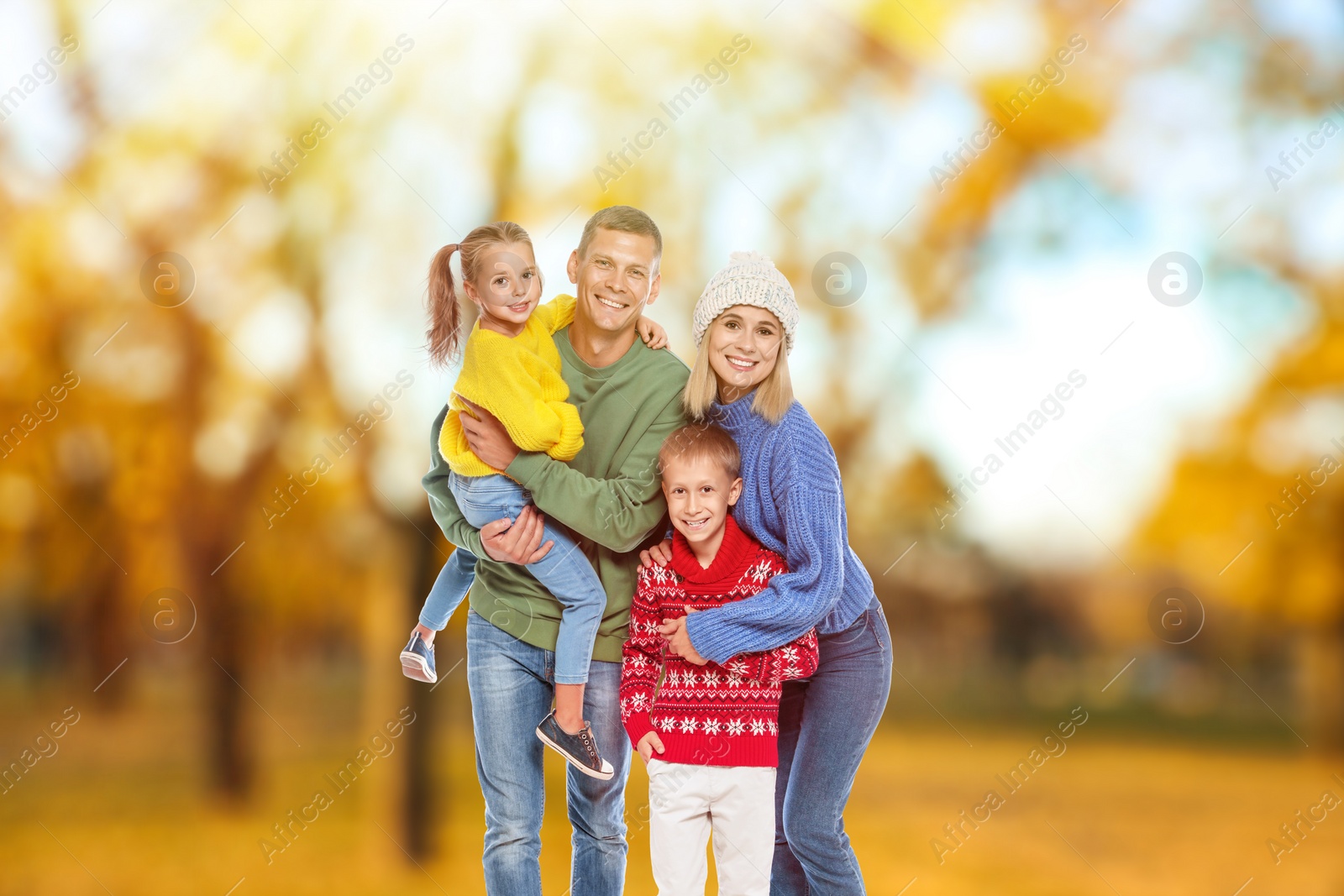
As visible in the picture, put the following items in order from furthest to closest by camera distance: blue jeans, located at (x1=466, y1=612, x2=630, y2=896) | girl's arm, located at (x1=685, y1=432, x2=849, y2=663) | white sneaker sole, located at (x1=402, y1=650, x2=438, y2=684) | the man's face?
white sneaker sole, located at (x1=402, y1=650, x2=438, y2=684) < blue jeans, located at (x1=466, y1=612, x2=630, y2=896) < the man's face < girl's arm, located at (x1=685, y1=432, x2=849, y2=663)

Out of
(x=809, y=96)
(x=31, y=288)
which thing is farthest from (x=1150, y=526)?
(x=31, y=288)

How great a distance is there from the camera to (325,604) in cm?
Result: 644

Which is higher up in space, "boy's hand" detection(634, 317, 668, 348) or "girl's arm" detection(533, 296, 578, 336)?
"girl's arm" detection(533, 296, 578, 336)

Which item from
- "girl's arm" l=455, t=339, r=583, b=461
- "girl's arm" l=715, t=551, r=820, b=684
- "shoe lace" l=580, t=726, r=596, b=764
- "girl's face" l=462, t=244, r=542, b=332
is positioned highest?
"girl's face" l=462, t=244, r=542, b=332

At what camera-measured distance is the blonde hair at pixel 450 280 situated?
2.46 metres

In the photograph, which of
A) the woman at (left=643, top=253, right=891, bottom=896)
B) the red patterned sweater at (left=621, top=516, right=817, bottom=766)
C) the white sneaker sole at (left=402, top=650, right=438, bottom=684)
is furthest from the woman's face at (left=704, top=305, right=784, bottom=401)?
the white sneaker sole at (left=402, top=650, right=438, bottom=684)

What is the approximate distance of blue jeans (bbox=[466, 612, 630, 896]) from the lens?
8.29 ft

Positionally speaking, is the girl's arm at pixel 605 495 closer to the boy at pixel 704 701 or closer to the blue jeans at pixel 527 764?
the boy at pixel 704 701

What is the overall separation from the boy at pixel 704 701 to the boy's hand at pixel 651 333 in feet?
0.88

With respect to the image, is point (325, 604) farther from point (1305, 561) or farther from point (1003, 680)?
point (1305, 561)

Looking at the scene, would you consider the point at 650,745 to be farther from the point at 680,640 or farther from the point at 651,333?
the point at 651,333

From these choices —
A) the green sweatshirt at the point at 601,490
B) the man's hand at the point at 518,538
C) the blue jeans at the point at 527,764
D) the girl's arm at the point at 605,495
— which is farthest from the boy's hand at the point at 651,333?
the blue jeans at the point at 527,764

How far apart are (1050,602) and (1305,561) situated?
146 centimetres

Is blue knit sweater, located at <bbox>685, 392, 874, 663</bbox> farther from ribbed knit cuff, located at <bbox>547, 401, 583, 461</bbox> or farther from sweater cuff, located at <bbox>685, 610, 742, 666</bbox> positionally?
ribbed knit cuff, located at <bbox>547, 401, 583, 461</bbox>
